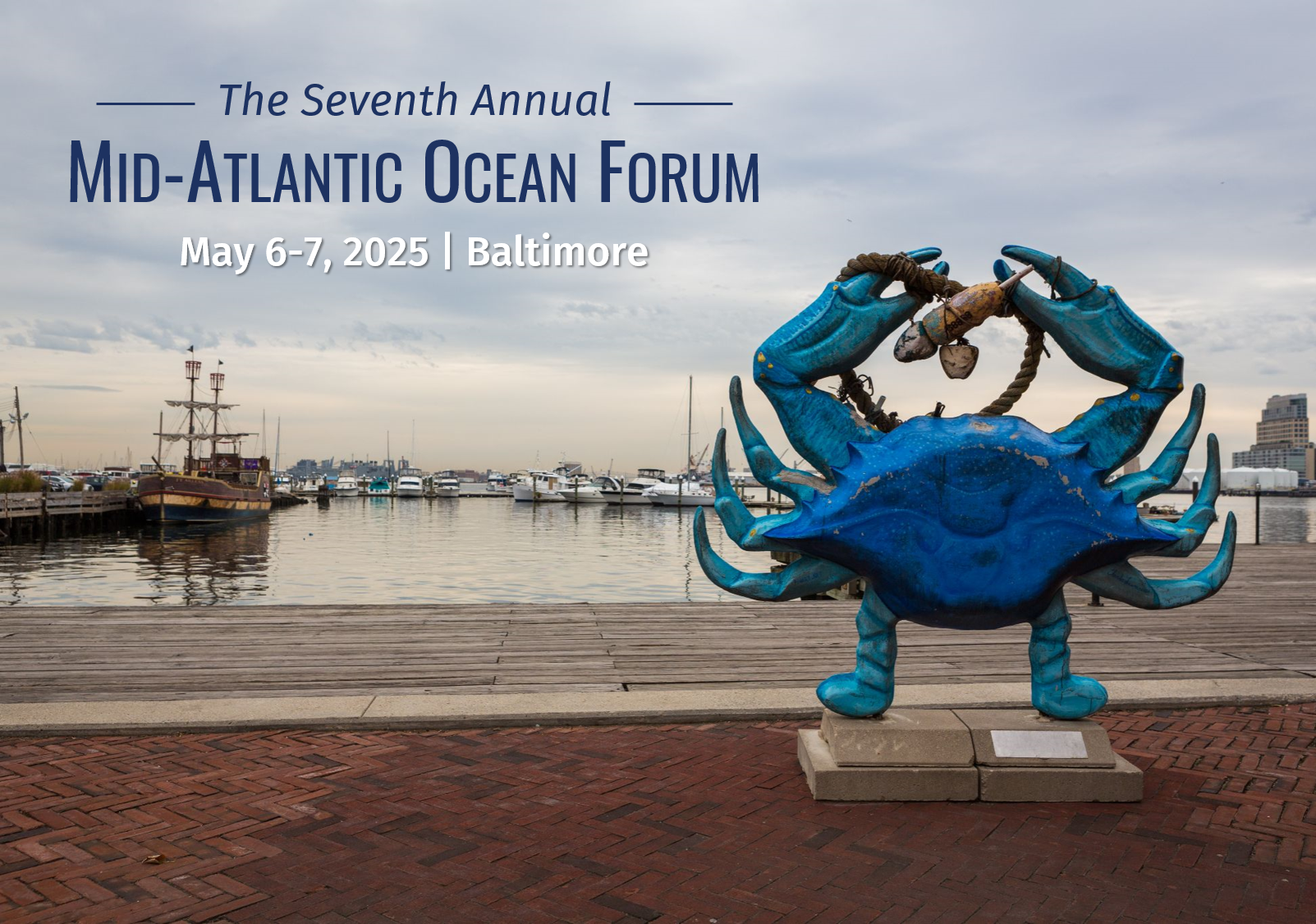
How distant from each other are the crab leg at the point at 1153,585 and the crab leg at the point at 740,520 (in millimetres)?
1619

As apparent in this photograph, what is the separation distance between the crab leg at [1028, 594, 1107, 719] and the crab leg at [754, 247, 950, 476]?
1338 millimetres

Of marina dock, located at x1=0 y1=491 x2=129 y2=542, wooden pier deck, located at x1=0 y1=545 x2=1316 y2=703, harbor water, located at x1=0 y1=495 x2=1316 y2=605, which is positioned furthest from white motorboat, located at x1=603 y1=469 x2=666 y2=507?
wooden pier deck, located at x1=0 y1=545 x2=1316 y2=703

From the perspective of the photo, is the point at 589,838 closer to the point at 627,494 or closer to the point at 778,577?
the point at 778,577

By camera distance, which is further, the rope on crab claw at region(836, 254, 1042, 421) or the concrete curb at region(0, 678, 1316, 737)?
the concrete curb at region(0, 678, 1316, 737)

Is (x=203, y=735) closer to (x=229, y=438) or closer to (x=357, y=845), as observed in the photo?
(x=357, y=845)

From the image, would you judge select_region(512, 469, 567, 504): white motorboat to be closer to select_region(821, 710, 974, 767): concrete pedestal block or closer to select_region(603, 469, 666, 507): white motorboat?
select_region(603, 469, 666, 507): white motorboat

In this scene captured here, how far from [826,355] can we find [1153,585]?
2.22 m

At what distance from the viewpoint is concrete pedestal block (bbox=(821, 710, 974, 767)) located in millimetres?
5023

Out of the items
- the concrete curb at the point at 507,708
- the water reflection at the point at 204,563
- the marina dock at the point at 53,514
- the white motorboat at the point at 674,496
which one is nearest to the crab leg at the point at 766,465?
the concrete curb at the point at 507,708

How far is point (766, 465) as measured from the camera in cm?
541

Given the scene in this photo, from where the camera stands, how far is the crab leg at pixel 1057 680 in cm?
521

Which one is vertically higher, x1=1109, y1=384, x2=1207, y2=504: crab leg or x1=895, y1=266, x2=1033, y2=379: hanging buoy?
x1=895, y1=266, x2=1033, y2=379: hanging buoy

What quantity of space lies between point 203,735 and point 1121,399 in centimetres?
564

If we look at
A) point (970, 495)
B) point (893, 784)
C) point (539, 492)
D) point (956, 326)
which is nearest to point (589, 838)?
point (893, 784)
